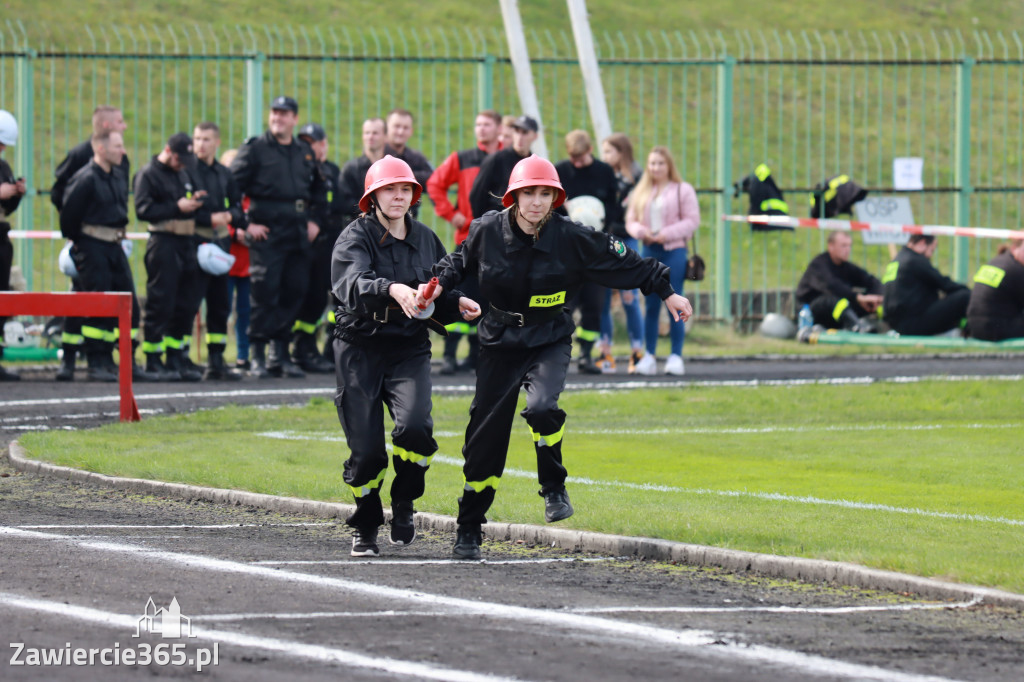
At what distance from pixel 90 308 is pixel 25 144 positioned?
339 inches

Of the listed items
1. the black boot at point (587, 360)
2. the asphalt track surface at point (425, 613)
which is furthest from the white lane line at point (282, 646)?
the black boot at point (587, 360)

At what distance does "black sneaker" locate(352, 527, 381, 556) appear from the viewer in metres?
8.34

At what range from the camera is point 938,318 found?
20406mm

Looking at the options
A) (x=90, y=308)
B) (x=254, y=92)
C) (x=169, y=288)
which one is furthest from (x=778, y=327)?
(x=90, y=308)

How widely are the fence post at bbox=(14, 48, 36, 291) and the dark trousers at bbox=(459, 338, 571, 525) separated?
41.8 ft

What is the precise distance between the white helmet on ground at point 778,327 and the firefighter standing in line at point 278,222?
7.33 meters

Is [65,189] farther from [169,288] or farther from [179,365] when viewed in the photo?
[179,365]

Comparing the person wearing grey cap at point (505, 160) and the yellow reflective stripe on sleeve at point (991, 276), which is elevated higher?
the person wearing grey cap at point (505, 160)

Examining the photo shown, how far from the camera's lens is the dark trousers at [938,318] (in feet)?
66.2

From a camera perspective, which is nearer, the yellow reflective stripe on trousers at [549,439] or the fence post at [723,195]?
the yellow reflective stripe on trousers at [549,439]

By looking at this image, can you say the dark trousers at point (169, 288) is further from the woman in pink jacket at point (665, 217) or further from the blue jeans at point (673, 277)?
the blue jeans at point (673, 277)

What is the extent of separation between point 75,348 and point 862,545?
10613 mm

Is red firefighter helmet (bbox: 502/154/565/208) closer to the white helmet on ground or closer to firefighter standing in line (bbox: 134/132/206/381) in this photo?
firefighter standing in line (bbox: 134/132/206/381)

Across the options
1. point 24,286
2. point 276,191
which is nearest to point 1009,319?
point 276,191
